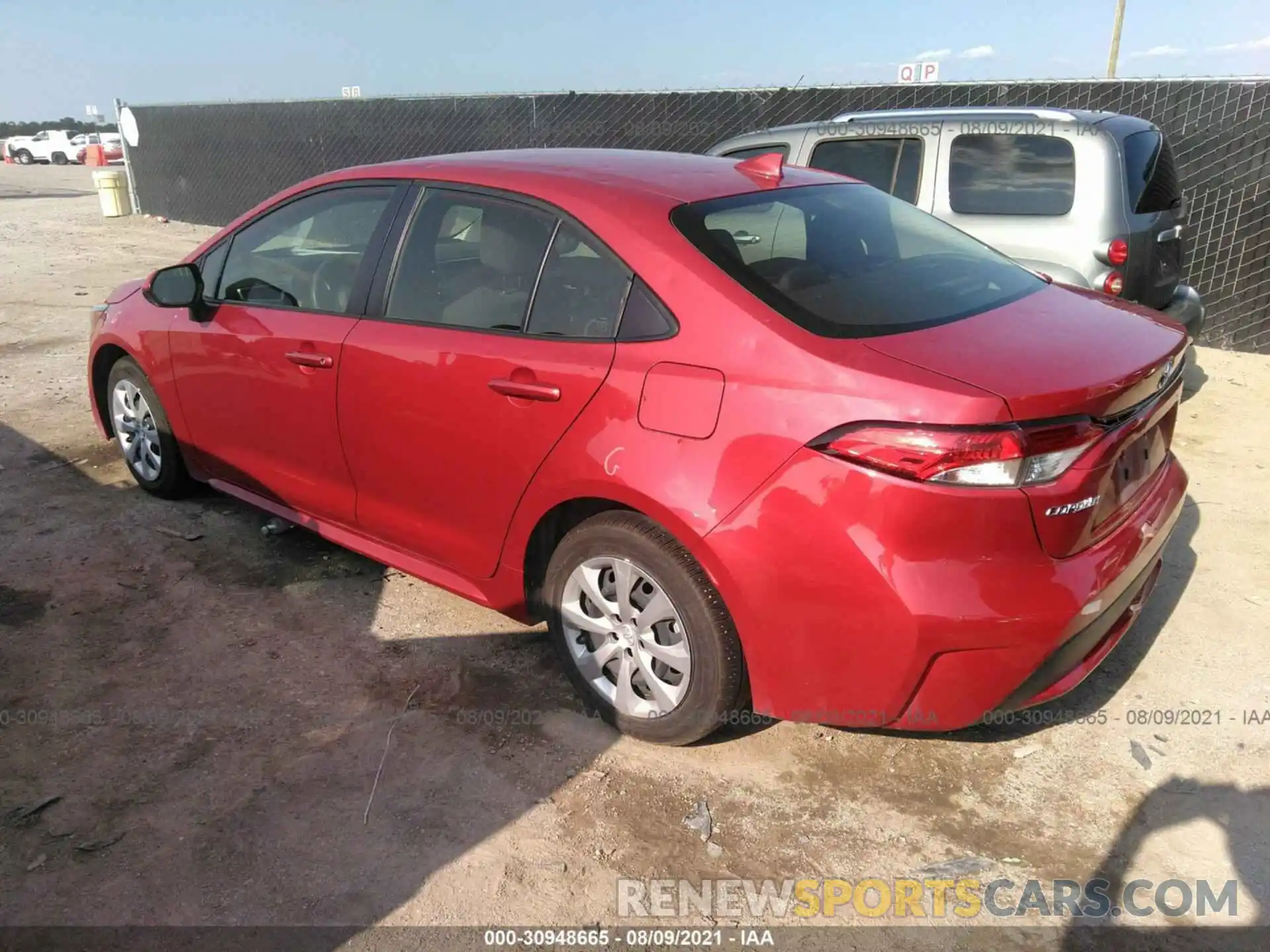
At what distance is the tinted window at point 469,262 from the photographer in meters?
3.20

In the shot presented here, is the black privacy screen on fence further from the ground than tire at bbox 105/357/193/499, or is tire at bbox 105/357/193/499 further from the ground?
the black privacy screen on fence

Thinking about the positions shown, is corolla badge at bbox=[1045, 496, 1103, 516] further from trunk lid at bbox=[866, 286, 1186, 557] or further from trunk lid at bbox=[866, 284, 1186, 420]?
trunk lid at bbox=[866, 284, 1186, 420]

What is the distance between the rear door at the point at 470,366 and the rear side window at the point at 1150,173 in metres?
4.13

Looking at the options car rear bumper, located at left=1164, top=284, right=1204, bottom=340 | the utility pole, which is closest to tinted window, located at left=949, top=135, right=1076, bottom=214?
car rear bumper, located at left=1164, top=284, right=1204, bottom=340

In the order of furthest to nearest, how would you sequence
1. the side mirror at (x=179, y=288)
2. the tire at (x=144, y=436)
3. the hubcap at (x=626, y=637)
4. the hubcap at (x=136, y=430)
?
the hubcap at (x=136, y=430), the tire at (x=144, y=436), the side mirror at (x=179, y=288), the hubcap at (x=626, y=637)

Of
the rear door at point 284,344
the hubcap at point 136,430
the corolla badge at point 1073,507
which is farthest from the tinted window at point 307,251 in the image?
the corolla badge at point 1073,507

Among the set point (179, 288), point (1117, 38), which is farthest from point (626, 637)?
point (1117, 38)

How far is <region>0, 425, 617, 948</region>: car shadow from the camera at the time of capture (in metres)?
2.57

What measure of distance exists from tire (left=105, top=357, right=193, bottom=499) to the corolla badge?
157 inches

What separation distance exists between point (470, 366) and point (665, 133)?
8.43 metres

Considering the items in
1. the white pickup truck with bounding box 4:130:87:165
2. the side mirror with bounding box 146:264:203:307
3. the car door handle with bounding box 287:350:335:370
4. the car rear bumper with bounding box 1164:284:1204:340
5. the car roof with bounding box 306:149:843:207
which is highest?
the car roof with bounding box 306:149:843:207

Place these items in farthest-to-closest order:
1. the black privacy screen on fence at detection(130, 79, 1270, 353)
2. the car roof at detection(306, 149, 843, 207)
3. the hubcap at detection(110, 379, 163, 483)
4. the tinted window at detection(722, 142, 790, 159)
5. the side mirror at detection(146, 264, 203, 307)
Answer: the black privacy screen on fence at detection(130, 79, 1270, 353) → the tinted window at detection(722, 142, 790, 159) → the hubcap at detection(110, 379, 163, 483) → the side mirror at detection(146, 264, 203, 307) → the car roof at detection(306, 149, 843, 207)

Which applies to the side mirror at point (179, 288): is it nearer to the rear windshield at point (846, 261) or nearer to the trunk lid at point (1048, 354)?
the rear windshield at point (846, 261)

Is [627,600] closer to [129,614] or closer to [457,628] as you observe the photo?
[457,628]
